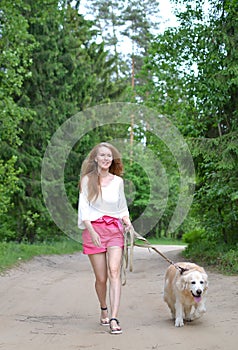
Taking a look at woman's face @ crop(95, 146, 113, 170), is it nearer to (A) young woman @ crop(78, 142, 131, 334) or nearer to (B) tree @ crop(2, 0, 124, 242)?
(A) young woman @ crop(78, 142, 131, 334)

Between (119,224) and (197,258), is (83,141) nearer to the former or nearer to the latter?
(197,258)

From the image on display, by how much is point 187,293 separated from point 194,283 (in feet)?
0.66

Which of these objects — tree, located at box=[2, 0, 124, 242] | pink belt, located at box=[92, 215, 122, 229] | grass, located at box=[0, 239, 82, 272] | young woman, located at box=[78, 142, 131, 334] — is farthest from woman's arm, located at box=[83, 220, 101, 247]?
tree, located at box=[2, 0, 124, 242]

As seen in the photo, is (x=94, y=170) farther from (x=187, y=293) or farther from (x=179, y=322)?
(x=179, y=322)

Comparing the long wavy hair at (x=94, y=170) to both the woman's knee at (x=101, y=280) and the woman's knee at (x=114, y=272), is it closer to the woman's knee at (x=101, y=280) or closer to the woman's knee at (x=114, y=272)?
the woman's knee at (x=114, y=272)

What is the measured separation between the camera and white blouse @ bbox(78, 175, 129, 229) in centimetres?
595

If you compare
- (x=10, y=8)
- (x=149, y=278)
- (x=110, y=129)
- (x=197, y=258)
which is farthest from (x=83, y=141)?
(x=149, y=278)

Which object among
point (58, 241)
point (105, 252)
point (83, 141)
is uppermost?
point (83, 141)

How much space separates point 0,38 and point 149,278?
10.3m

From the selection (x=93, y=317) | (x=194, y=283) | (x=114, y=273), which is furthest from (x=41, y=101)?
(x=194, y=283)

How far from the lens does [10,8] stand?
56.2ft

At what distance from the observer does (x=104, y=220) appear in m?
5.96

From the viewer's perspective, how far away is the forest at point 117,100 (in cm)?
1452

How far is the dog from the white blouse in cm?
104
